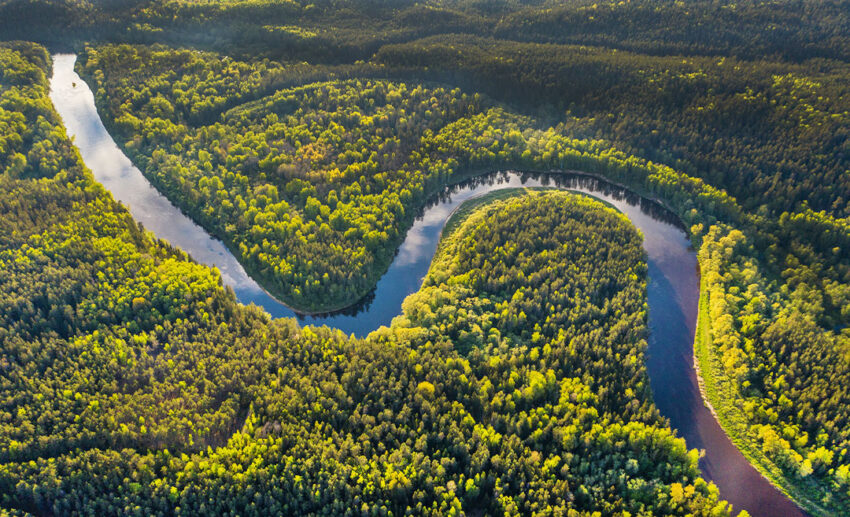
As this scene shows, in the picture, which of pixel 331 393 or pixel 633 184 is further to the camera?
pixel 633 184

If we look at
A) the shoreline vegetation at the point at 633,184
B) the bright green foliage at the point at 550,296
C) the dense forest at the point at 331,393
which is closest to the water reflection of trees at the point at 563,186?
the shoreline vegetation at the point at 633,184

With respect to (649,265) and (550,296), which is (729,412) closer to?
(550,296)

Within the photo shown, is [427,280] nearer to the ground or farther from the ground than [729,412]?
farther from the ground

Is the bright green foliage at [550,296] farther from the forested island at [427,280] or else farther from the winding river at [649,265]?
the winding river at [649,265]

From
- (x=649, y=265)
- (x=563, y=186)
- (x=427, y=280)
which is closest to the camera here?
(x=427, y=280)

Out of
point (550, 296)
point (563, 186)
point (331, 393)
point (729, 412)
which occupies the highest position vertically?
point (563, 186)

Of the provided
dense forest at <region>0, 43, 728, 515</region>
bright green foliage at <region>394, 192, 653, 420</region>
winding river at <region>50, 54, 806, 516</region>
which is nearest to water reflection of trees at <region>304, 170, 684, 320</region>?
winding river at <region>50, 54, 806, 516</region>

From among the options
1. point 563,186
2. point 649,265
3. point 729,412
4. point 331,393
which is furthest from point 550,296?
point 563,186
